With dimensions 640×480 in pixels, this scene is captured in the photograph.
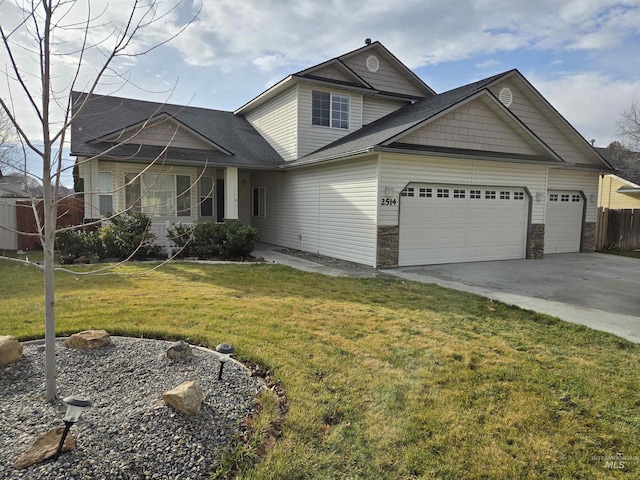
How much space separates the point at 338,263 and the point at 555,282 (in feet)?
17.3

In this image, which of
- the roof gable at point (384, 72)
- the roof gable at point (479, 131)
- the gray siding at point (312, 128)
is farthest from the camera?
the roof gable at point (384, 72)

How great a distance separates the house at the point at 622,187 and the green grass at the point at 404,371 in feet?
64.8

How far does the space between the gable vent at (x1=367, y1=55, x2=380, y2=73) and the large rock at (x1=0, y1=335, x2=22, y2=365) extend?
49.0 feet

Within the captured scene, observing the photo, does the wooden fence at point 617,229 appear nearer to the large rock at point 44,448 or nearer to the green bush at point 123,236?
the green bush at point 123,236

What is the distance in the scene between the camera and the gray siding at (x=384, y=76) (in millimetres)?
15430

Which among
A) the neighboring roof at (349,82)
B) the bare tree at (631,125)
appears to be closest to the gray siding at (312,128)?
the neighboring roof at (349,82)

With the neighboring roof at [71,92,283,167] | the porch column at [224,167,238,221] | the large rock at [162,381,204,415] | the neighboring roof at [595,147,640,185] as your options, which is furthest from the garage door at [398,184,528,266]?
the neighboring roof at [595,147,640,185]

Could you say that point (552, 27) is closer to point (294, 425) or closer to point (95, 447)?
point (294, 425)

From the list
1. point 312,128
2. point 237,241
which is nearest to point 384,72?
point 312,128

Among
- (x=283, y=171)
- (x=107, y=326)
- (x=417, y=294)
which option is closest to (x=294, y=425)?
(x=107, y=326)

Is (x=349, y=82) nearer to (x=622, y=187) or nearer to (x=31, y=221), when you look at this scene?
(x=31, y=221)

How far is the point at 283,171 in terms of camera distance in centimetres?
1506

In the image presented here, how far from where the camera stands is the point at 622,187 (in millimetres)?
23219

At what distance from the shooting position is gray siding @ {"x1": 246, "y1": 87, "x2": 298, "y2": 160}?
47.8 ft
